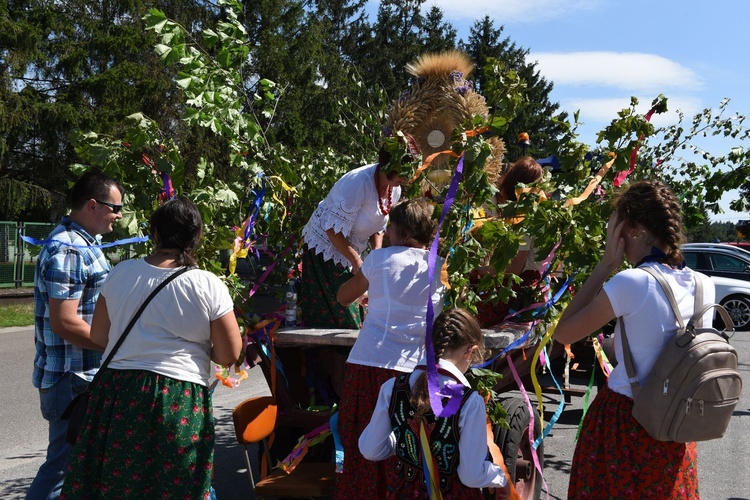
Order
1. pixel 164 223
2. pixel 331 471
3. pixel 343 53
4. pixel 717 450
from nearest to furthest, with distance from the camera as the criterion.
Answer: pixel 164 223
pixel 331 471
pixel 717 450
pixel 343 53

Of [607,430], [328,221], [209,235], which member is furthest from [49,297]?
[607,430]

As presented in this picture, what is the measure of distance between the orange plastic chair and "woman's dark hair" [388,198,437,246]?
1201 mm

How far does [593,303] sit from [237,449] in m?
3.89

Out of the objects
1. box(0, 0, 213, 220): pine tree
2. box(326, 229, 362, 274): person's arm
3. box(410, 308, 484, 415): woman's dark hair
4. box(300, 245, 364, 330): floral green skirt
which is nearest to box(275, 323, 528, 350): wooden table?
box(300, 245, 364, 330): floral green skirt

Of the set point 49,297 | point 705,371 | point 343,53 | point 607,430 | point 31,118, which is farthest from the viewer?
point 343,53

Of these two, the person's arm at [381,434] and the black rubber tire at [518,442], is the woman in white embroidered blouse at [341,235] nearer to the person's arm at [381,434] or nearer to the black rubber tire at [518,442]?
the black rubber tire at [518,442]

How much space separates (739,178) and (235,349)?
10.4 ft

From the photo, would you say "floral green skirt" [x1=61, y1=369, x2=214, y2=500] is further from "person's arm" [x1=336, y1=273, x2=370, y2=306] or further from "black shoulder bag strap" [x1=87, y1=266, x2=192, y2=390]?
"person's arm" [x1=336, y1=273, x2=370, y2=306]

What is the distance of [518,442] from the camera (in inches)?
151

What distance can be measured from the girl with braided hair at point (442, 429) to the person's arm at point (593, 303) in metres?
0.34

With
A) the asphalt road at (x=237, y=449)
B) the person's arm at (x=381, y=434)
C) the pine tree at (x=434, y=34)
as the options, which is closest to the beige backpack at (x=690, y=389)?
the person's arm at (x=381, y=434)

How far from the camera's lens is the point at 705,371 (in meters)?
2.53

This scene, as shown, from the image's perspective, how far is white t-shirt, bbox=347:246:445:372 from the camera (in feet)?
10.8

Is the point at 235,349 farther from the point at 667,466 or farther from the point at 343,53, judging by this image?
the point at 343,53
